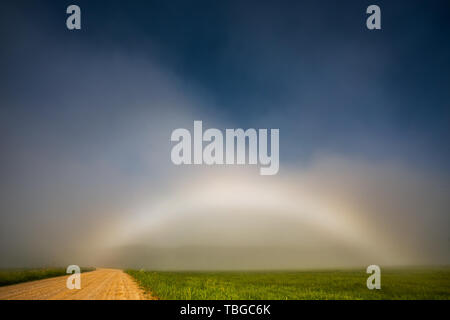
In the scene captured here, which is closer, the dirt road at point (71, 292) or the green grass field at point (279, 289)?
the dirt road at point (71, 292)

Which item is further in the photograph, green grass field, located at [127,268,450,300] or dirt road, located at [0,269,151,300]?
green grass field, located at [127,268,450,300]

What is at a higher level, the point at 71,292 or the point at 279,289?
the point at 71,292

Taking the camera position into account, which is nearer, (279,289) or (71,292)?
(71,292)

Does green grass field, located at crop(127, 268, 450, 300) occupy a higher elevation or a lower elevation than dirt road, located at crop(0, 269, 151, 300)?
lower

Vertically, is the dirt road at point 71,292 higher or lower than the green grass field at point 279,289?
higher
